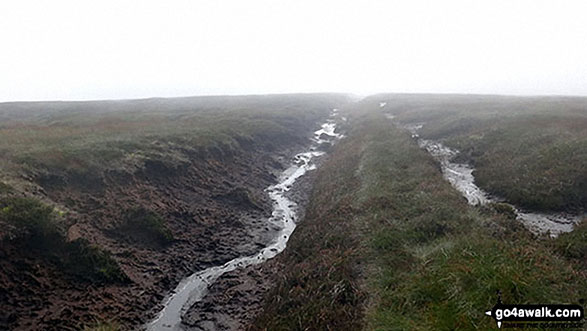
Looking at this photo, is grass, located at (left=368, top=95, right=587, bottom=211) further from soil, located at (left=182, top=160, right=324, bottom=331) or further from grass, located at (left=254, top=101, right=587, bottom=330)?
soil, located at (left=182, top=160, right=324, bottom=331)

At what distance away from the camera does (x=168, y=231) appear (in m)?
18.4

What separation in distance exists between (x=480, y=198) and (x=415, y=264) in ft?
33.4

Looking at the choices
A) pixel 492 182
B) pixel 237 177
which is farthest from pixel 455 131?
pixel 237 177

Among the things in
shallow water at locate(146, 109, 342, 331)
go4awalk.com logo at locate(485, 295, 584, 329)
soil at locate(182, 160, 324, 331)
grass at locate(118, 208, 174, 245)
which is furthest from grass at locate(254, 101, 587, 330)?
grass at locate(118, 208, 174, 245)

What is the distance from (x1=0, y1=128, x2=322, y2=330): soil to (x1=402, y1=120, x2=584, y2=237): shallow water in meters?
11.1

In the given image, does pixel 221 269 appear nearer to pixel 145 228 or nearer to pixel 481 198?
pixel 145 228

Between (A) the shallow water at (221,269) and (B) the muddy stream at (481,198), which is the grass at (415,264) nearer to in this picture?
(B) the muddy stream at (481,198)

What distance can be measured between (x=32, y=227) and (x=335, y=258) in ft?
38.9

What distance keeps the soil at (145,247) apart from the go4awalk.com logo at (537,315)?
866 centimetres

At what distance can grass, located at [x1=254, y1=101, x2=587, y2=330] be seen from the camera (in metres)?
8.36

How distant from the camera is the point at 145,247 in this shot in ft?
55.6

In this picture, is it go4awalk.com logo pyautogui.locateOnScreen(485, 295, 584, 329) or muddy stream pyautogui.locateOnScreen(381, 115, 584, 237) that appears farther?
muddy stream pyautogui.locateOnScreen(381, 115, 584, 237)

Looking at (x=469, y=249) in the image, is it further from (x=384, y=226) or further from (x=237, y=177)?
(x=237, y=177)

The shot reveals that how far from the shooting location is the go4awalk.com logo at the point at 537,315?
721 cm
